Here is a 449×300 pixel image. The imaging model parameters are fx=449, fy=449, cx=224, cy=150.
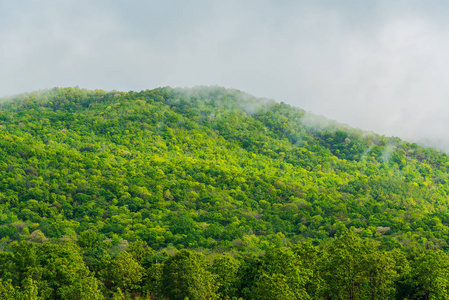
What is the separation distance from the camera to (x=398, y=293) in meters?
41.8

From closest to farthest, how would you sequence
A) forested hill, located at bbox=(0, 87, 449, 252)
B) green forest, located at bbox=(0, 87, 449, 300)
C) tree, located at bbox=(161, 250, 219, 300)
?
green forest, located at bbox=(0, 87, 449, 300), tree, located at bbox=(161, 250, 219, 300), forested hill, located at bbox=(0, 87, 449, 252)

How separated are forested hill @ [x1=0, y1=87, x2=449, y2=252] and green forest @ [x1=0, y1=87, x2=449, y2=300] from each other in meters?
0.41

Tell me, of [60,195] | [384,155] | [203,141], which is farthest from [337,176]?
[60,195]

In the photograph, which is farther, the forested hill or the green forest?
the forested hill

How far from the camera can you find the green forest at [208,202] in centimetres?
4119

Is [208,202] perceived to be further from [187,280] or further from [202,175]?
[187,280]

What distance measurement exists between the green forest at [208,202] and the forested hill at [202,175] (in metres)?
0.41

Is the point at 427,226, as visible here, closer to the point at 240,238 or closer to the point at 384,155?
the point at 240,238

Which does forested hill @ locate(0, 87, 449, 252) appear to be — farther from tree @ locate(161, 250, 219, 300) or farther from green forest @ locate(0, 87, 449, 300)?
tree @ locate(161, 250, 219, 300)

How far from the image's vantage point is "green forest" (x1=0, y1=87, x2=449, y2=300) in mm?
41188

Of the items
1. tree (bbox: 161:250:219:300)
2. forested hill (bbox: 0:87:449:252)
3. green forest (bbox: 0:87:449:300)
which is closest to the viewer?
green forest (bbox: 0:87:449:300)

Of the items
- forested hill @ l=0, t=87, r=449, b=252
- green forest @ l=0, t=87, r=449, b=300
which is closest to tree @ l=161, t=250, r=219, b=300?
green forest @ l=0, t=87, r=449, b=300

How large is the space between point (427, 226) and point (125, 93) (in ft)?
389

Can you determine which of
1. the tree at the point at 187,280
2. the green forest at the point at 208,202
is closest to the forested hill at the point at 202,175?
the green forest at the point at 208,202
